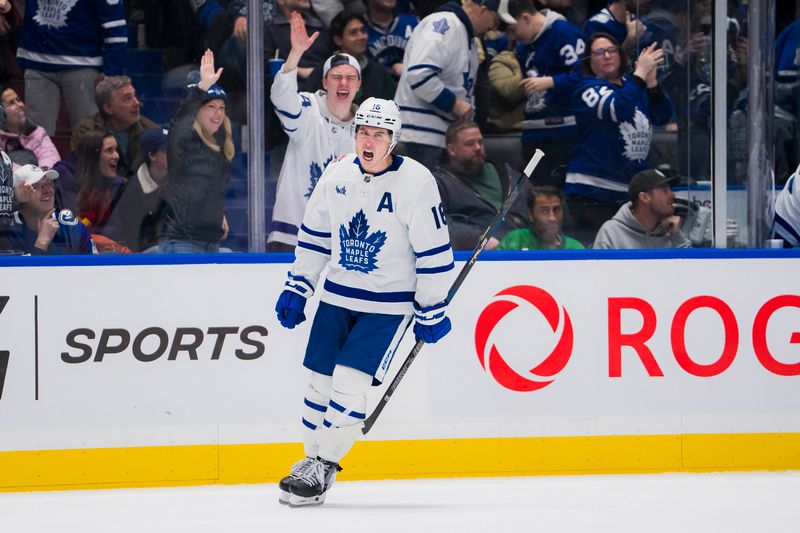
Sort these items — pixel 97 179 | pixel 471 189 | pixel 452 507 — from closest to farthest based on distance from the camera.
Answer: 1. pixel 452 507
2. pixel 97 179
3. pixel 471 189

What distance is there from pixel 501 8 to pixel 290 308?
1563 mm

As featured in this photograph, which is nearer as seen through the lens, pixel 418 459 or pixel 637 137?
pixel 418 459

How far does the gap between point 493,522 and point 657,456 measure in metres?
1.04

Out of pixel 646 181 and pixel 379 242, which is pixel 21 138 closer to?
pixel 379 242

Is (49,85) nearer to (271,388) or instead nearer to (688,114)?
(271,388)

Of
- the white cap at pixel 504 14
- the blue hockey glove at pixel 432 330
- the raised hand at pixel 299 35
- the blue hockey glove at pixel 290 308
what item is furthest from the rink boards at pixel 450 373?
the white cap at pixel 504 14

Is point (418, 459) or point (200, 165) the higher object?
point (200, 165)

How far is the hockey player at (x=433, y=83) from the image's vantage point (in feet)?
14.9

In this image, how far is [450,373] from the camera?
4.27 meters

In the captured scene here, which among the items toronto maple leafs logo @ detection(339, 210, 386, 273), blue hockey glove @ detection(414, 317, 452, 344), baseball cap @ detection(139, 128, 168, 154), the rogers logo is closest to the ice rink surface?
the rogers logo

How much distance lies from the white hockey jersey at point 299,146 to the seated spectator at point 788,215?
5.30 ft

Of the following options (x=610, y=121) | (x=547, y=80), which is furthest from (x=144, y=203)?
(x=610, y=121)

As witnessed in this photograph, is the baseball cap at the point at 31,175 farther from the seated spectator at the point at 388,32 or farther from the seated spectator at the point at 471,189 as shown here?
the seated spectator at the point at 471,189

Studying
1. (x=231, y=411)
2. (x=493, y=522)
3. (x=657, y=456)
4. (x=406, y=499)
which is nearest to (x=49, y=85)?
(x=231, y=411)
